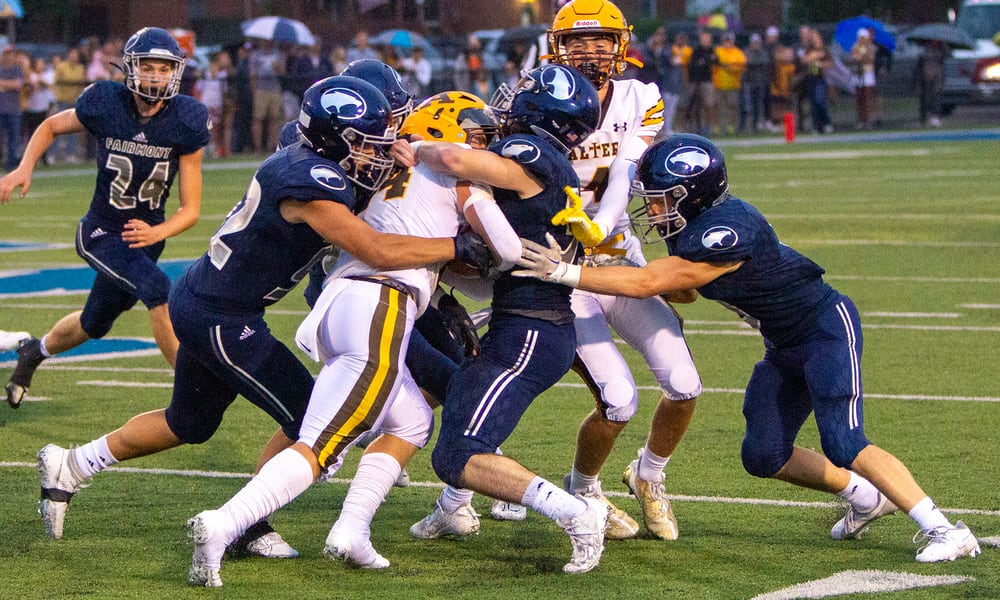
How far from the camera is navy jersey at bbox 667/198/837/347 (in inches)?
187

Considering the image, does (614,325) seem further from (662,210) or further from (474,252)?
(474,252)

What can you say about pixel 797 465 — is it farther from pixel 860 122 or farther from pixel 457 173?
pixel 860 122

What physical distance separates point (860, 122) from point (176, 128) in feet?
73.6

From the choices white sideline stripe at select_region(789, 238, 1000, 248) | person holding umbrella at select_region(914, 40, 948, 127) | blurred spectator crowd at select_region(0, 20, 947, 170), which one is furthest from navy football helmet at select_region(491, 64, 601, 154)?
person holding umbrella at select_region(914, 40, 948, 127)

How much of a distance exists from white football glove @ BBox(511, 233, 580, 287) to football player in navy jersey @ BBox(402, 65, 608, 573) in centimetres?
10

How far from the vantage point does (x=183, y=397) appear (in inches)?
198

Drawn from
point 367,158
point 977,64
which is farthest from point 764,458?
point 977,64

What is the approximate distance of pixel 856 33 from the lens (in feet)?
95.5

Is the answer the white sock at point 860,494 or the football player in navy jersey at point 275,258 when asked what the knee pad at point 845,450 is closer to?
the white sock at point 860,494

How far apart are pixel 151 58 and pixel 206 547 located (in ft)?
10.3

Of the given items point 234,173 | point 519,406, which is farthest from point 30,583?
point 234,173

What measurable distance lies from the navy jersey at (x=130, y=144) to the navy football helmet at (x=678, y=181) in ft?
9.59

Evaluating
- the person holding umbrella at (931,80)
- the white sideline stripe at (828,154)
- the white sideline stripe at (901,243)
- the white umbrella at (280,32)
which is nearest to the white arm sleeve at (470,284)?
the white sideline stripe at (901,243)

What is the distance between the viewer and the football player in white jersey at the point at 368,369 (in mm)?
4488
